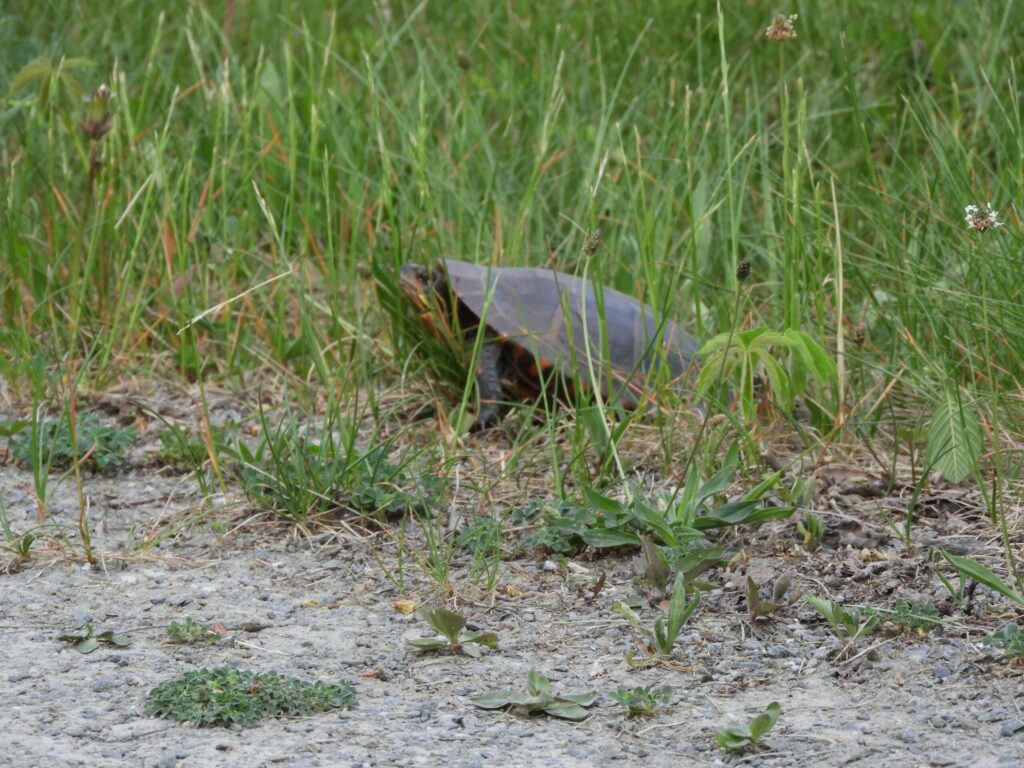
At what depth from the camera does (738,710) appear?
79.2 inches

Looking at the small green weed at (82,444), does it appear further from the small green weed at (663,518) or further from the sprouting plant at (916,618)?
the sprouting plant at (916,618)

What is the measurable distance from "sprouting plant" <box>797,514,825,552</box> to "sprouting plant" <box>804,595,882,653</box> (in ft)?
0.95

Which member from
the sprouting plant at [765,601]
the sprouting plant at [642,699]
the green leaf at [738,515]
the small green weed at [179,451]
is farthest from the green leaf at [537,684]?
the small green weed at [179,451]

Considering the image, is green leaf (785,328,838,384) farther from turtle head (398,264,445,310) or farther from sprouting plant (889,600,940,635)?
turtle head (398,264,445,310)

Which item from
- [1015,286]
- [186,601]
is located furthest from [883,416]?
[186,601]

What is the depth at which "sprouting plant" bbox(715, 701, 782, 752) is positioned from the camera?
1868 millimetres

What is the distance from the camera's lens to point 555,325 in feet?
11.3

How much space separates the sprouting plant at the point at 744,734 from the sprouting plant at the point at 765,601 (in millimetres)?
400

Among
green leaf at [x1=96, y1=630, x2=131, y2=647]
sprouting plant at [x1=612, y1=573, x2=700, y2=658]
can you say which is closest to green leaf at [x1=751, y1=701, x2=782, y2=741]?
sprouting plant at [x1=612, y1=573, x2=700, y2=658]

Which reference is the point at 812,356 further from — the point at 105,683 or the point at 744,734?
the point at 105,683

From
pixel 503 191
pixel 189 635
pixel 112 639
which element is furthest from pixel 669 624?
pixel 503 191

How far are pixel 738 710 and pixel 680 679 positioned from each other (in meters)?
0.14

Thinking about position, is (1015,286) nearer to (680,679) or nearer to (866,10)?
(680,679)

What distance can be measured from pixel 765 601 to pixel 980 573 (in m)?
0.36
